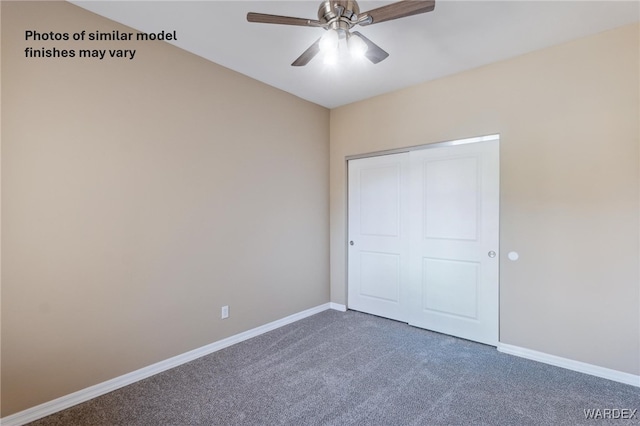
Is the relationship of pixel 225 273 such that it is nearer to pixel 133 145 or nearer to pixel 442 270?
pixel 133 145

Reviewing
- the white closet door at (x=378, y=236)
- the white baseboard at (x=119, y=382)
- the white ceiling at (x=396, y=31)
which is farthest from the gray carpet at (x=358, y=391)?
the white ceiling at (x=396, y=31)

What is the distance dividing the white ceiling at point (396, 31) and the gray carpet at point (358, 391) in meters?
2.73

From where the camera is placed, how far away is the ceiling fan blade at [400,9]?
1.53 meters

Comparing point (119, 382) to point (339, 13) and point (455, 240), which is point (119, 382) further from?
point (455, 240)

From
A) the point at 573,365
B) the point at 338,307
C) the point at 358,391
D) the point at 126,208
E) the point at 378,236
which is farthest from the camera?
the point at 338,307

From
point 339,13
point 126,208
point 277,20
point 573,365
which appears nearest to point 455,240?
point 573,365

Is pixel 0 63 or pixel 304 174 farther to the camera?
pixel 304 174

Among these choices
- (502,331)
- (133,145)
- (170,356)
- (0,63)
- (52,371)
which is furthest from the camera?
(502,331)

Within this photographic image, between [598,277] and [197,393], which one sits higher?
[598,277]

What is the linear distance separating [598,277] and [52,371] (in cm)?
405

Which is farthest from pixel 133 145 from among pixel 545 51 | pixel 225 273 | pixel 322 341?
pixel 545 51

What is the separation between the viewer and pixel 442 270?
3250 millimetres

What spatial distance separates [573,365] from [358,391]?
72.5 inches

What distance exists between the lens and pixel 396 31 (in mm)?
2363
